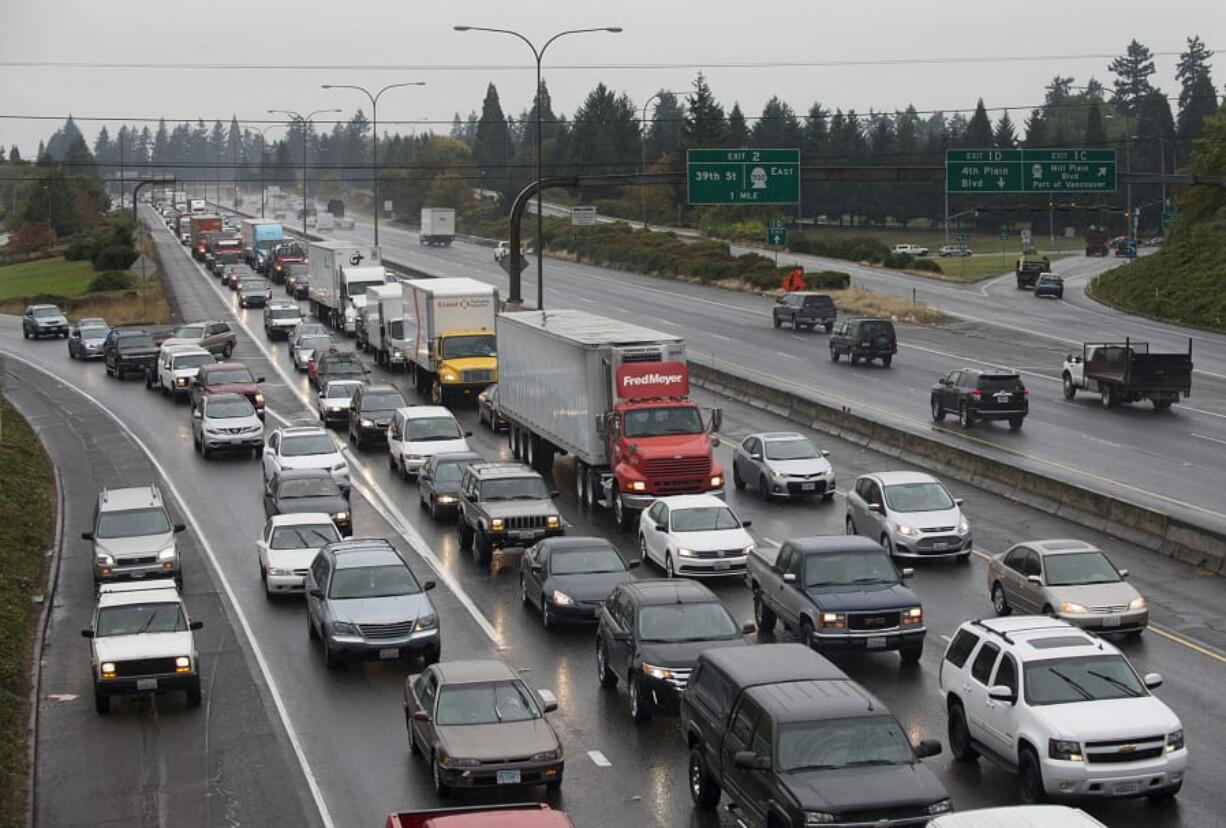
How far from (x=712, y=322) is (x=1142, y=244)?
82.4m

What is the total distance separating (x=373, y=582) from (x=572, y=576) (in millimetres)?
3240

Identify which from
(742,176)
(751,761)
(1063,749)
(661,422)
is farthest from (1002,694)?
(742,176)

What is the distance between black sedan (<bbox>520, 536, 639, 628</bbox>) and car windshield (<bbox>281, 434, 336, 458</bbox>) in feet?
41.3

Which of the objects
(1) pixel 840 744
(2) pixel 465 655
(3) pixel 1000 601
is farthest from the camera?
(3) pixel 1000 601

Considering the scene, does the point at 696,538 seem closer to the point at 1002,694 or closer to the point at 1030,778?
the point at 1002,694

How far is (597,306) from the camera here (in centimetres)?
8606

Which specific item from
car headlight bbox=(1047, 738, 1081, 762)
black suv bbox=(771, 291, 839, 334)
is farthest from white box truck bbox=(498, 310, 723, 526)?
black suv bbox=(771, 291, 839, 334)

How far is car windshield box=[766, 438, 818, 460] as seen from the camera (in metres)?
37.9

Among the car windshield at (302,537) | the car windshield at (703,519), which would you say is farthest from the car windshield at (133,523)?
the car windshield at (703,519)

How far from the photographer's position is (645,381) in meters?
35.8

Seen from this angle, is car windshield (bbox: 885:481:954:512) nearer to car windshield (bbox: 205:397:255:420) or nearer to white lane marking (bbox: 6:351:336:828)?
white lane marking (bbox: 6:351:336:828)

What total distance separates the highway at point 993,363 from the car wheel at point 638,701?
56.2ft

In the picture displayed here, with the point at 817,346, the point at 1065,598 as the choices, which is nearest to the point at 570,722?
the point at 1065,598

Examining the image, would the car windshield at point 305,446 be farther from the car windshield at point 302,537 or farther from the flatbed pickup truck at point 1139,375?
the flatbed pickup truck at point 1139,375
